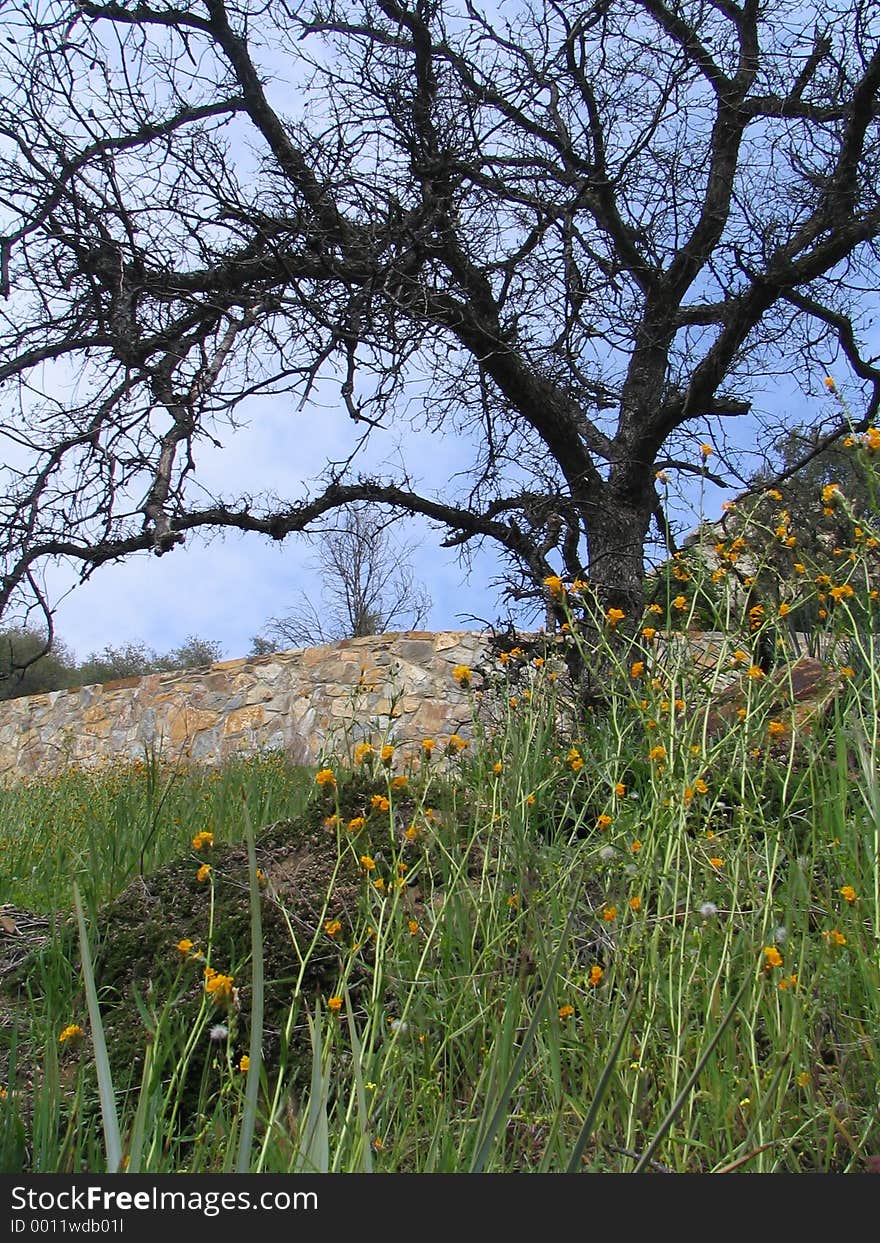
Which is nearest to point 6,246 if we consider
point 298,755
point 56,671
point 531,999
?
point 531,999

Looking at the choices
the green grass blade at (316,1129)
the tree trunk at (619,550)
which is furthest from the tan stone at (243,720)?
the green grass blade at (316,1129)

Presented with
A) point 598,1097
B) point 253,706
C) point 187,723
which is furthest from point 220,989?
point 187,723

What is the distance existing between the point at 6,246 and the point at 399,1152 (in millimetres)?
4857

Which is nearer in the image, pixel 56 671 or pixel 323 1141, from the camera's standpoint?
pixel 323 1141

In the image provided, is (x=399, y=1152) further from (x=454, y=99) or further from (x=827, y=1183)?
(x=454, y=99)

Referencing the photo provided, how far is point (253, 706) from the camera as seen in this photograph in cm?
1110

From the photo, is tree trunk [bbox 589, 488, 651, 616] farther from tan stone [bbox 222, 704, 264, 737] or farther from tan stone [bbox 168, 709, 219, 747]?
tan stone [bbox 168, 709, 219, 747]

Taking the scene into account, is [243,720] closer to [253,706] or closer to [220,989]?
[253,706]

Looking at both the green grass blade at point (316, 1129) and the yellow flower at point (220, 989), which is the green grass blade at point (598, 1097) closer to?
the green grass blade at point (316, 1129)

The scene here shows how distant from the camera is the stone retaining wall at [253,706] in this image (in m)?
9.80

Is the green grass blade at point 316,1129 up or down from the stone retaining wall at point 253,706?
down

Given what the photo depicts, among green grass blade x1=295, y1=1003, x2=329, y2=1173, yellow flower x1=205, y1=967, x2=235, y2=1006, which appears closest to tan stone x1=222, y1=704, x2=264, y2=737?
yellow flower x1=205, y1=967, x2=235, y2=1006

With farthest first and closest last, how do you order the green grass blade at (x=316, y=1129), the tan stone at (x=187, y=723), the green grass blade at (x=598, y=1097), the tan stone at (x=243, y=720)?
the tan stone at (x=187, y=723), the tan stone at (x=243, y=720), the green grass blade at (x=316, y=1129), the green grass blade at (x=598, y=1097)

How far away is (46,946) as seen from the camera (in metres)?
2.87
